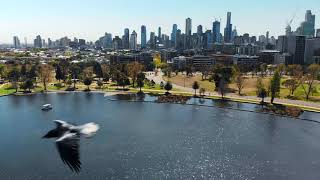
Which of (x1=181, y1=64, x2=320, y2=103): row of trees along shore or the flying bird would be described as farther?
(x1=181, y1=64, x2=320, y2=103): row of trees along shore

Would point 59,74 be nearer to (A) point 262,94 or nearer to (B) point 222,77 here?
(B) point 222,77

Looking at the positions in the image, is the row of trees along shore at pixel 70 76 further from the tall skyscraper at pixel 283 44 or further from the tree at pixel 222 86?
the tall skyscraper at pixel 283 44

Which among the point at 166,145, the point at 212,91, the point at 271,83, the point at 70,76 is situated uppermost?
the point at 271,83

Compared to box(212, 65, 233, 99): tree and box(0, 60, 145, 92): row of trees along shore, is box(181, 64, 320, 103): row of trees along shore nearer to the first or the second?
box(212, 65, 233, 99): tree

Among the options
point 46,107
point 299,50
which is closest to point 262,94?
point 46,107

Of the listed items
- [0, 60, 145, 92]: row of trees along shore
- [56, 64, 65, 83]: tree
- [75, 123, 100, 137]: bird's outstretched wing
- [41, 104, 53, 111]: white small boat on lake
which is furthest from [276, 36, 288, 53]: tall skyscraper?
[75, 123, 100, 137]: bird's outstretched wing

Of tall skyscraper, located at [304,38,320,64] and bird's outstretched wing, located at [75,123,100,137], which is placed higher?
tall skyscraper, located at [304,38,320,64]

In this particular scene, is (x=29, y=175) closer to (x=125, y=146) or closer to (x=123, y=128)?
(x=125, y=146)

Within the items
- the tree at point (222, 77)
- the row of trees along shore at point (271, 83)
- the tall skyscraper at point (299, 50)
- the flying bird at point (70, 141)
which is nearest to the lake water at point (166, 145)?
the row of trees along shore at point (271, 83)
